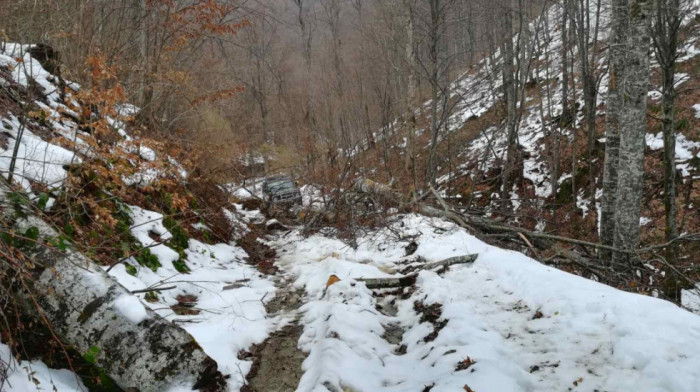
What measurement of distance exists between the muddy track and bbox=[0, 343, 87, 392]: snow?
130 centimetres

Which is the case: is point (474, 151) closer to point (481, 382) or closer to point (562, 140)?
point (562, 140)

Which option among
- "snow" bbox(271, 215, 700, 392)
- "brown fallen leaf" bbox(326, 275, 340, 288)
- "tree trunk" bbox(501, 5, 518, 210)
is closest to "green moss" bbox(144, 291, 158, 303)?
"snow" bbox(271, 215, 700, 392)

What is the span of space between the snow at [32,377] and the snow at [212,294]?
588mm

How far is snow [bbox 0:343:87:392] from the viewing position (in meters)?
2.39

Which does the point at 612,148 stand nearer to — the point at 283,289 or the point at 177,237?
the point at 283,289

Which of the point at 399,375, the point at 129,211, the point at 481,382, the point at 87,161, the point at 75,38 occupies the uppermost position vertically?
the point at 75,38

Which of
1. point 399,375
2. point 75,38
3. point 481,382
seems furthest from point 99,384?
point 75,38

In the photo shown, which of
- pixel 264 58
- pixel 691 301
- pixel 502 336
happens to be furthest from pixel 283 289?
pixel 264 58

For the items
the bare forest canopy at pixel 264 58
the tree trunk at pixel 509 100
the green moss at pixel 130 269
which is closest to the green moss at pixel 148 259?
the green moss at pixel 130 269

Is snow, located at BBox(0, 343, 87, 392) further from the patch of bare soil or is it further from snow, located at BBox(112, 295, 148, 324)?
the patch of bare soil

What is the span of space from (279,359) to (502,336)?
88.0 inches

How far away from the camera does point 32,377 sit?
8.08ft

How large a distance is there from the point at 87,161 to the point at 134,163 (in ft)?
3.74

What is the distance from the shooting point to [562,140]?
45.2ft
